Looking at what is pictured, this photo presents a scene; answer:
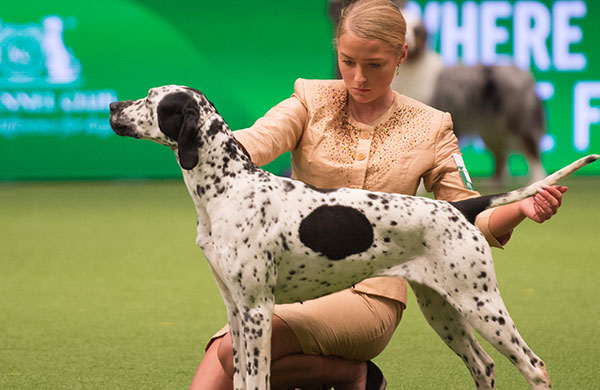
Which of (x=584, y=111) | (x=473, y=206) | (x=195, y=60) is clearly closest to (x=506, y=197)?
(x=473, y=206)

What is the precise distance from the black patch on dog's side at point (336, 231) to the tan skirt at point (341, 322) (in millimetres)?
404

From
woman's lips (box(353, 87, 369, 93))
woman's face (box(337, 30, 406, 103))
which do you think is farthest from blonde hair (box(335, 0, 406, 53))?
woman's lips (box(353, 87, 369, 93))

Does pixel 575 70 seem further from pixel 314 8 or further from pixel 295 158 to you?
pixel 295 158

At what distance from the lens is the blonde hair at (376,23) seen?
2344 millimetres

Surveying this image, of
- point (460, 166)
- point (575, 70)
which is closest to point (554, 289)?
point (460, 166)

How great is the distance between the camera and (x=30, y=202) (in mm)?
8305

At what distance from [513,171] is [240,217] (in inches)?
343

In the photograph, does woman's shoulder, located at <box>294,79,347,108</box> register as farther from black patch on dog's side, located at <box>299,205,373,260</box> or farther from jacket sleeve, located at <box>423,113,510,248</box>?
black patch on dog's side, located at <box>299,205,373,260</box>

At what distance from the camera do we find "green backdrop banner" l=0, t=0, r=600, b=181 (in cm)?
966

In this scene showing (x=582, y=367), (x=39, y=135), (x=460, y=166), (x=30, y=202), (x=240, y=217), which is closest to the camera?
(x=240, y=217)

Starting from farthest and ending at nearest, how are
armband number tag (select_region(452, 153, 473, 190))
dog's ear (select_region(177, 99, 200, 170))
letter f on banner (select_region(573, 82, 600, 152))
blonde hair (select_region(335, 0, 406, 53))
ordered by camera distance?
1. letter f on banner (select_region(573, 82, 600, 152))
2. armband number tag (select_region(452, 153, 473, 190))
3. blonde hair (select_region(335, 0, 406, 53))
4. dog's ear (select_region(177, 99, 200, 170))

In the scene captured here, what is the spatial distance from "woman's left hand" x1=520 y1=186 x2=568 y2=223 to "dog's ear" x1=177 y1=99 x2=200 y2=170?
832mm

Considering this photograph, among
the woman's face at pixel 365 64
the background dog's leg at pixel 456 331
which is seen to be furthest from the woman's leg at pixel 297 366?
the woman's face at pixel 365 64

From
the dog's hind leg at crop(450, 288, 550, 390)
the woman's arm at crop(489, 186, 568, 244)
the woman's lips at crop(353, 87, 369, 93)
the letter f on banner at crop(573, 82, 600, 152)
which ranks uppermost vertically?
the woman's lips at crop(353, 87, 369, 93)
